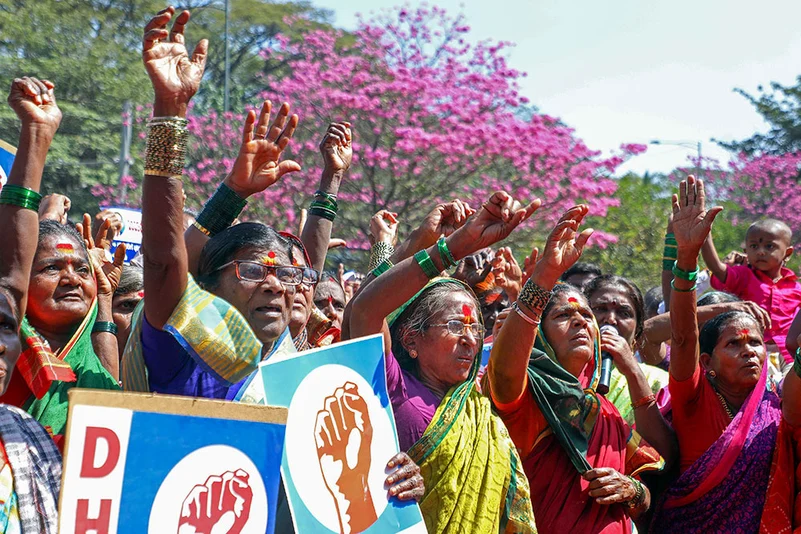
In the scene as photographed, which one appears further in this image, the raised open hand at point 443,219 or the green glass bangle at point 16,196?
the raised open hand at point 443,219

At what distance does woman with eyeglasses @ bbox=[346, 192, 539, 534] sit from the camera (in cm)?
332

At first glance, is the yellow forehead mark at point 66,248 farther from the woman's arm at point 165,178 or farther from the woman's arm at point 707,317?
the woman's arm at point 707,317

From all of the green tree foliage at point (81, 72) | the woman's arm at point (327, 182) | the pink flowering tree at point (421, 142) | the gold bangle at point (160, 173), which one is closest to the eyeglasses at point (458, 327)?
the woman's arm at point (327, 182)

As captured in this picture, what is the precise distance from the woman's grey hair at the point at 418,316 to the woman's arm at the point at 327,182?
0.47 meters

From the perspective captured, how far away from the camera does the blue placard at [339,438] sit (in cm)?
288

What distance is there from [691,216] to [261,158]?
79.2 inches

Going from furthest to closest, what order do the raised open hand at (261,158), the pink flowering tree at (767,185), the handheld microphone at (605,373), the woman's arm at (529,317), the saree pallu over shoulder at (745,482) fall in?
the pink flowering tree at (767,185) < the handheld microphone at (605,373) < the saree pallu over shoulder at (745,482) < the woman's arm at (529,317) < the raised open hand at (261,158)

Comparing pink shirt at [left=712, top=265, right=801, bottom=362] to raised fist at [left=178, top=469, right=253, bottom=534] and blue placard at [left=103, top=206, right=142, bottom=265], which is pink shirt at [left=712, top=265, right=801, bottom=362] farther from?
raised fist at [left=178, top=469, right=253, bottom=534]

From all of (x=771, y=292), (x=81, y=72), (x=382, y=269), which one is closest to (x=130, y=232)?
(x=382, y=269)

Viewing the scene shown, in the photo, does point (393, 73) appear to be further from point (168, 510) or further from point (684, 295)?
point (168, 510)

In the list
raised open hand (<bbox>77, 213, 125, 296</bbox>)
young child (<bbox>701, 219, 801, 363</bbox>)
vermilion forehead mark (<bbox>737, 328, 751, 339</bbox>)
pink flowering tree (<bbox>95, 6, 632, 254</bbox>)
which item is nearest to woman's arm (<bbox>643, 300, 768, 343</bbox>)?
vermilion forehead mark (<bbox>737, 328, 751, 339</bbox>)

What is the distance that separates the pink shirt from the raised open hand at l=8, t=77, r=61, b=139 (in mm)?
5474

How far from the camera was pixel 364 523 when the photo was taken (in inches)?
118

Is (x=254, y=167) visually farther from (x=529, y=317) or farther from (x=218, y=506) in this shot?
(x=218, y=506)
